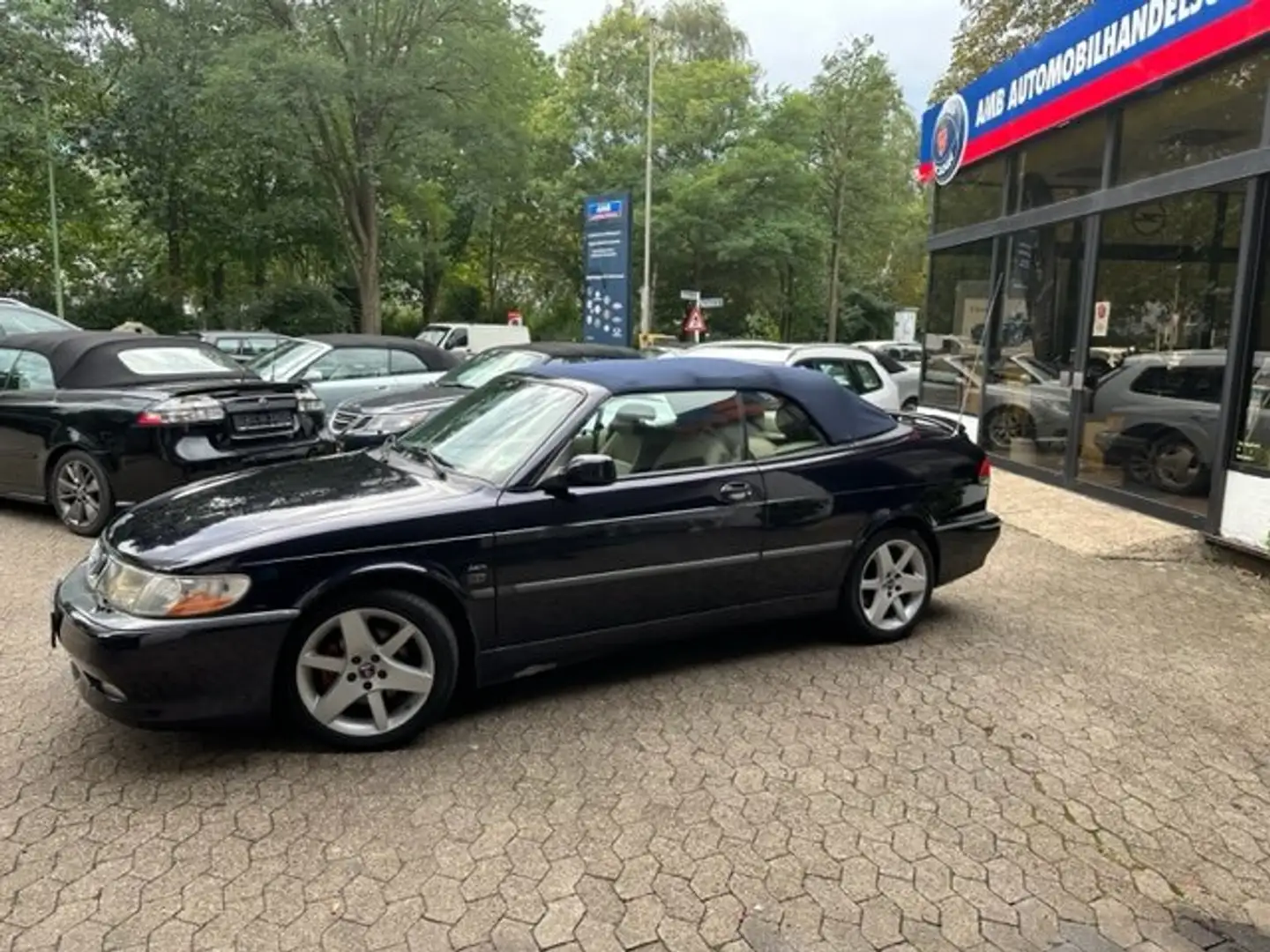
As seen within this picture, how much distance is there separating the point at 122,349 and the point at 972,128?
31.7 ft

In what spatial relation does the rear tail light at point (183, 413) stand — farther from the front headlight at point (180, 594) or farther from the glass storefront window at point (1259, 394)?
the glass storefront window at point (1259, 394)

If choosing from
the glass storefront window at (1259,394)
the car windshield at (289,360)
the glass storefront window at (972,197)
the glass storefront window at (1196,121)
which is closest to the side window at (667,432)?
→ the glass storefront window at (1259,394)

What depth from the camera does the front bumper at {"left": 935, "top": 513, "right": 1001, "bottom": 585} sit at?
5070mm

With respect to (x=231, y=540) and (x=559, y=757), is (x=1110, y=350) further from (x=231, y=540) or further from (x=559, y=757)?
(x=231, y=540)

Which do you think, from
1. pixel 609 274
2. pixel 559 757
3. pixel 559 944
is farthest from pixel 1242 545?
pixel 609 274

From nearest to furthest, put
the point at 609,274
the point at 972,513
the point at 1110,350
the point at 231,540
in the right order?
1. the point at 231,540
2. the point at 972,513
3. the point at 1110,350
4. the point at 609,274

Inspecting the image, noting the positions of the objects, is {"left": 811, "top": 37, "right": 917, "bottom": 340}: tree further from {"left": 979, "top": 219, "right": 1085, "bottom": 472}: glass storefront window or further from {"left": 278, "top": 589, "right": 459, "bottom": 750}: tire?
{"left": 278, "top": 589, "right": 459, "bottom": 750}: tire

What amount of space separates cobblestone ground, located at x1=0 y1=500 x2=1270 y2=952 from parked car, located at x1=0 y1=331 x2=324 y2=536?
2112mm

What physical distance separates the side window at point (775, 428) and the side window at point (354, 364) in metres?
7.10

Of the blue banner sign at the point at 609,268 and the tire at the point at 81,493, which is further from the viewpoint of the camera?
the blue banner sign at the point at 609,268

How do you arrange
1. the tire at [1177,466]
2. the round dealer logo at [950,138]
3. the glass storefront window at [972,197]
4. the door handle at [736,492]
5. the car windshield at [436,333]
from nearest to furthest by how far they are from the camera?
the door handle at [736,492], the tire at [1177,466], the glass storefront window at [972,197], the round dealer logo at [950,138], the car windshield at [436,333]

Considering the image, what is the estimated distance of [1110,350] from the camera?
8.61 metres

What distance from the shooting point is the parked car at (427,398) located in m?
8.13

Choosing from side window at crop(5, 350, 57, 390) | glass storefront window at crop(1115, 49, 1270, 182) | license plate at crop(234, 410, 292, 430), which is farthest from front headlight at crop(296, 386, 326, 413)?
glass storefront window at crop(1115, 49, 1270, 182)
